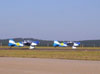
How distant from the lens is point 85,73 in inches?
535

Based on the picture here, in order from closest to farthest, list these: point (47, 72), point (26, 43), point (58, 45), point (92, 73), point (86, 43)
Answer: point (92, 73) < point (47, 72) < point (26, 43) < point (58, 45) < point (86, 43)

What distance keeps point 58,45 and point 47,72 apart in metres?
77.2

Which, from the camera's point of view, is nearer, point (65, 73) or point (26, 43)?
point (65, 73)

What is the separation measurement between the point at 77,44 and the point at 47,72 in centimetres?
7829

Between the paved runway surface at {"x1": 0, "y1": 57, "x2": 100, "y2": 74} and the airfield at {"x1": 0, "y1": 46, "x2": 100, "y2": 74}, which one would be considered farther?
the airfield at {"x1": 0, "y1": 46, "x2": 100, "y2": 74}

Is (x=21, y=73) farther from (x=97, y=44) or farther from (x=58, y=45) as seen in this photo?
(x=97, y=44)

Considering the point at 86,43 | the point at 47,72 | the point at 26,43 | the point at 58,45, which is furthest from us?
the point at 86,43

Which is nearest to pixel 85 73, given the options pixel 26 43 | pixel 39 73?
pixel 39 73

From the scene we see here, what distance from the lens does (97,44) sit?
9681cm

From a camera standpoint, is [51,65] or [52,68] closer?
[52,68]

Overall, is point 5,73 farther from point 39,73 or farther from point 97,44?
point 97,44

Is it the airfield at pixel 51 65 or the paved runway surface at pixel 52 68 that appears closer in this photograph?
the paved runway surface at pixel 52 68

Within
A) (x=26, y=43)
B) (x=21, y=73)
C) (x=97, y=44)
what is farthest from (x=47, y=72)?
(x=97, y=44)

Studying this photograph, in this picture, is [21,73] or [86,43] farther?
[86,43]
